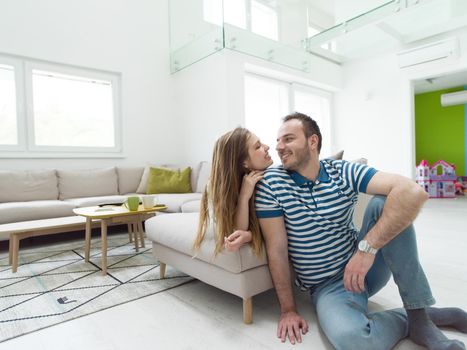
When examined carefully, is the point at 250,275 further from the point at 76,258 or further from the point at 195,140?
the point at 195,140

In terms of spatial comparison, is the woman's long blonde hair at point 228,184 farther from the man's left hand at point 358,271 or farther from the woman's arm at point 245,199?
the man's left hand at point 358,271

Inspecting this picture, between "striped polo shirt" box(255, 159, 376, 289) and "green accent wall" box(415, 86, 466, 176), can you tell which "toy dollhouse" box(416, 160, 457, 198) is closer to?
"green accent wall" box(415, 86, 466, 176)

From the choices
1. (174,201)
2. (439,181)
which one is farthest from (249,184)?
(439,181)

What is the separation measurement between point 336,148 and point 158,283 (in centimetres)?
521

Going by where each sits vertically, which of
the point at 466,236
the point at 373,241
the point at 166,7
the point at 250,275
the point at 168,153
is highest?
the point at 166,7

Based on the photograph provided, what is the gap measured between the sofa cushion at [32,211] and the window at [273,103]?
2676mm

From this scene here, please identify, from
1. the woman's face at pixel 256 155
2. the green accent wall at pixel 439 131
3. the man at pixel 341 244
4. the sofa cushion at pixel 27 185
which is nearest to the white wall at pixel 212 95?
the sofa cushion at pixel 27 185

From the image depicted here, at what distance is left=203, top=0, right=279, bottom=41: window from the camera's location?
12.7ft

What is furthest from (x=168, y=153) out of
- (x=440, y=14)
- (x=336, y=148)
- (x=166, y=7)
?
(x=440, y=14)

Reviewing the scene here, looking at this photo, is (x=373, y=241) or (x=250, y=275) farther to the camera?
(x=250, y=275)

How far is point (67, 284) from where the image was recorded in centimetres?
189

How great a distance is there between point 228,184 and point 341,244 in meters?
0.53

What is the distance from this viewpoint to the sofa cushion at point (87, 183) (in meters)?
3.46

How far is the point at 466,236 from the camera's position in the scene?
9.13 ft
